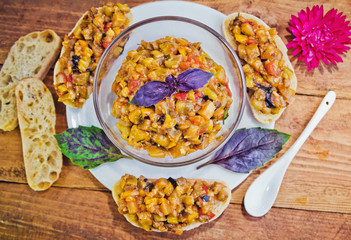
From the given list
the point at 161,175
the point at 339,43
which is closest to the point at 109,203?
the point at 161,175

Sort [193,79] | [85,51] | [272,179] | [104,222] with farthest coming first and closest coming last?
[104,222] < [272,179] < [85,51] < [193,79]

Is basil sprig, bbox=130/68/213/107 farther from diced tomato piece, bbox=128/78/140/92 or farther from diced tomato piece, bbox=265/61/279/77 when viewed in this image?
diced tomato piece, bbox=265/61/279/77


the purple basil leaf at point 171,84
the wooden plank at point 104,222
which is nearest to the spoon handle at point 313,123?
the wooden plank at point 104,222

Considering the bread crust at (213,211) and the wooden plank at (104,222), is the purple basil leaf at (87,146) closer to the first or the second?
the bread crust at (213,211)

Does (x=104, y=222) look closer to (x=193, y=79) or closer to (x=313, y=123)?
(x=193, y=79)

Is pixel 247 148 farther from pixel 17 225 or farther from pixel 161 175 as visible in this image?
pixel 17 225

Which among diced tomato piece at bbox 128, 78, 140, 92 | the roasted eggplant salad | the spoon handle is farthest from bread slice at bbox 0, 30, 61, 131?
the spoon handle

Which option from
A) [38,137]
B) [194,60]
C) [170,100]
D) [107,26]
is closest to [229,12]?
[194,60]
